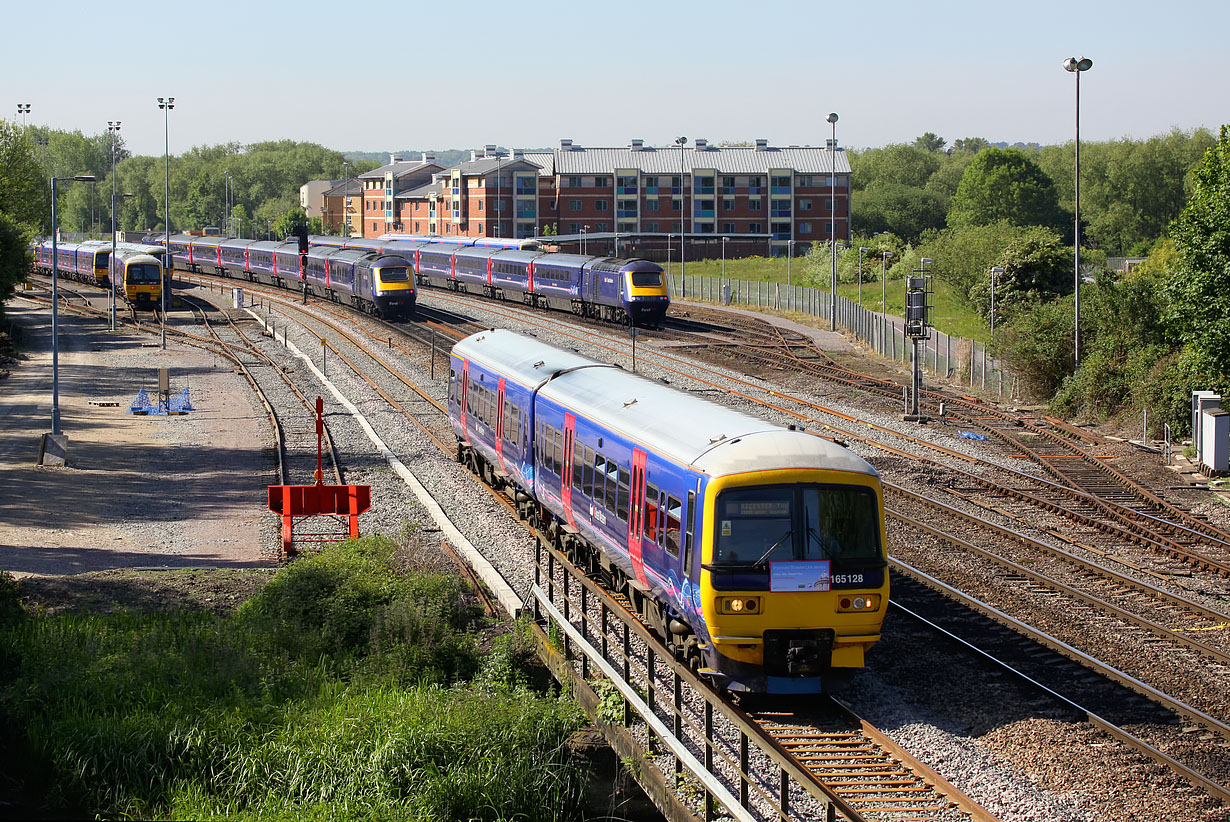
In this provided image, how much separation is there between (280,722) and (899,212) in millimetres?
122402

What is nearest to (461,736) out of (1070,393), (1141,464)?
(1141,464)

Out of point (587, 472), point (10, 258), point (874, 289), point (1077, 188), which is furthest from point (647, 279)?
point (587, 472)

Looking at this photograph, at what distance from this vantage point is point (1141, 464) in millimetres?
27141

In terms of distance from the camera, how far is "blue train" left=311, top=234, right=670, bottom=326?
165 feet

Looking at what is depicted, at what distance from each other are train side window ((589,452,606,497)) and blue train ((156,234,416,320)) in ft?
129

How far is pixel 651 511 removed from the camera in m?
13.9

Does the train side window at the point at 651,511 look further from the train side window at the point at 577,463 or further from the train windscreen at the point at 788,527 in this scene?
the train side window at the point at 577,463

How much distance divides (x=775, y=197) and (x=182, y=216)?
101m

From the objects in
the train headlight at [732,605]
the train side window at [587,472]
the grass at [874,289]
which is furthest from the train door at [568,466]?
the grass at [874,289]

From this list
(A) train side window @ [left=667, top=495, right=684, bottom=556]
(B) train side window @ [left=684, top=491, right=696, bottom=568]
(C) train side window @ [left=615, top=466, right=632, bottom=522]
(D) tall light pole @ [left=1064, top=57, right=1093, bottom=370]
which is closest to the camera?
(B) train side window @ [left=684, top=491, right=696, bottom=568]

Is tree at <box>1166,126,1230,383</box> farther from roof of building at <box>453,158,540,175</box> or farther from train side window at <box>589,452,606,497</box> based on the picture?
roof of building at <box>453,158,540,175</box>

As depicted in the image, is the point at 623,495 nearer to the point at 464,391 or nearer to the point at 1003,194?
the point at 464,391

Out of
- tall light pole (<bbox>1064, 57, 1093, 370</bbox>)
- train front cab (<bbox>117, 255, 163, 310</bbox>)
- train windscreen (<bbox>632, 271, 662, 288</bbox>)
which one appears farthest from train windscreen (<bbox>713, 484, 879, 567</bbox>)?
train front cab (<bbox>117, 255, 163, 310</bbox>)

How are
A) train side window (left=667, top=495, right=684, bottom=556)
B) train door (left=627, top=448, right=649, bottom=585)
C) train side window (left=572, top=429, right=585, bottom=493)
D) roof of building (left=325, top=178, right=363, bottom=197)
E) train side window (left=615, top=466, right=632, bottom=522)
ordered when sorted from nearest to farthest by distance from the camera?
train side window (left=667, top=495, right=684, bottom=556)
train door (left=627, top=448, right=649, bottom=585)
train side window (left=615, top=466, right=632, bottom=522)
train side window (left=572, top=429, right=585, bottom=493)
roof of building (left=325, top=178, right=363, bottom=197)
